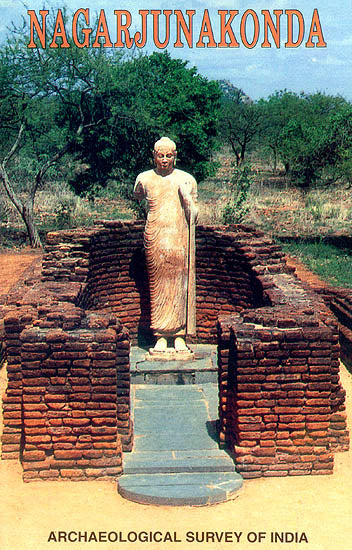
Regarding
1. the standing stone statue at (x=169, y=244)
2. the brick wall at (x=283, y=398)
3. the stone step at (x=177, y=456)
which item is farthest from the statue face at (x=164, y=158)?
the brick wall at (x=283, y=398)

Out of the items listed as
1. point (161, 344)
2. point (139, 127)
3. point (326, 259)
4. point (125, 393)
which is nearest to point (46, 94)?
point (139, 127)

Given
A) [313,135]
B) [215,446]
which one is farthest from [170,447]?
[313,135]

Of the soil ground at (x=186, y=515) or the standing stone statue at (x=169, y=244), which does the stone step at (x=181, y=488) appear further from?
the standing stone statue at (x=169, y=244)

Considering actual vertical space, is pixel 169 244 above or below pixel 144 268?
above

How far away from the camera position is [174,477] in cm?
583

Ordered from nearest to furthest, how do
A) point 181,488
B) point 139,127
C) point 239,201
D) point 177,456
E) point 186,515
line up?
point 186,515 → point 181,488 → point 177,456 → point 139,127 → point 239,201

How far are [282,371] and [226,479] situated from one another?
1.01m

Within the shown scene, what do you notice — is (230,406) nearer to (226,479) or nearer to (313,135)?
(226,479)

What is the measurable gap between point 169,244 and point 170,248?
5 centimetres

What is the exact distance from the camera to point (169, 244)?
8789 mm

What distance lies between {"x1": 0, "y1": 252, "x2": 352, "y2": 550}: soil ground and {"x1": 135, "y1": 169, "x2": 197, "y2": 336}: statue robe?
3.35 m

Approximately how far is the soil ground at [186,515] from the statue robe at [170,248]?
335 cm

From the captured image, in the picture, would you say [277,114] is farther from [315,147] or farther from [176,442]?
[176,442]

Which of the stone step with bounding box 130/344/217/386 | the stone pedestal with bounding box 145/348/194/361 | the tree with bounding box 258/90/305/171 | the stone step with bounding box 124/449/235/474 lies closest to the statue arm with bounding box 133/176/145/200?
the stone pedestal with bounding box 145/348/194/361
